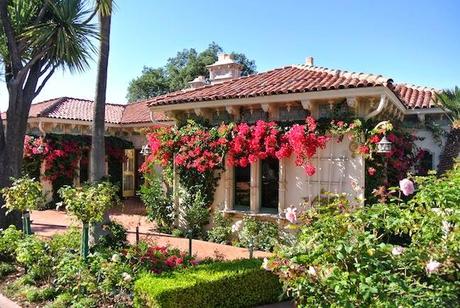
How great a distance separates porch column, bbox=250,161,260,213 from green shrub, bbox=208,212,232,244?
78 centimetres

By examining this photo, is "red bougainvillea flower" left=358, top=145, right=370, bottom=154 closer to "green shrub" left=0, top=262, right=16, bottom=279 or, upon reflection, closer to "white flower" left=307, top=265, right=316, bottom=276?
"white flower" left=307, top=265, right=316, bottom=276

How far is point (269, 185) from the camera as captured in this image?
33.1 ft

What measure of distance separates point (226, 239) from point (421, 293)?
7487mm

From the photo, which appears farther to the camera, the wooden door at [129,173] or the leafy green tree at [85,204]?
the wooden door at [129,173]

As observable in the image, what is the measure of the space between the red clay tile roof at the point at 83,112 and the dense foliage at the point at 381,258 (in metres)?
→ 12.3

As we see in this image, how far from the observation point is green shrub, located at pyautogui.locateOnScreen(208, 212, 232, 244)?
10.1m

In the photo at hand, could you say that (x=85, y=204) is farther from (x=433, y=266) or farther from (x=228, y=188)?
(x=433, y=266)

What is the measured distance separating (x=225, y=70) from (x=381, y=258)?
45.9ft

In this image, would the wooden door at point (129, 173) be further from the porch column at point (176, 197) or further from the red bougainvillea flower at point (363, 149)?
the red bougainvillea flower at point (363, 149)

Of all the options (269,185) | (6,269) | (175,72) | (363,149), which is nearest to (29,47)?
(6,269)

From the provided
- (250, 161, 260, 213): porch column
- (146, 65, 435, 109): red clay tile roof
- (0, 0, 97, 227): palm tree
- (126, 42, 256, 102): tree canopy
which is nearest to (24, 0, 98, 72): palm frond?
(0, 0, 97, 227): palm tree

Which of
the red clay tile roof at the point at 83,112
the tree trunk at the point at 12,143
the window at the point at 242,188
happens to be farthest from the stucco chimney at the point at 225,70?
the tree trunk at the point at 12,143

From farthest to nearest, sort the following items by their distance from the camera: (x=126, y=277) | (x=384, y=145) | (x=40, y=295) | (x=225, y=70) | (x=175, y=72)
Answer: (x=175, y=72)
(x=225, y=70)
(x=384, y=145)
(x=40, y=295)
(x=126, y=277)

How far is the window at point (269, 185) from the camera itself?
32.7 ft
